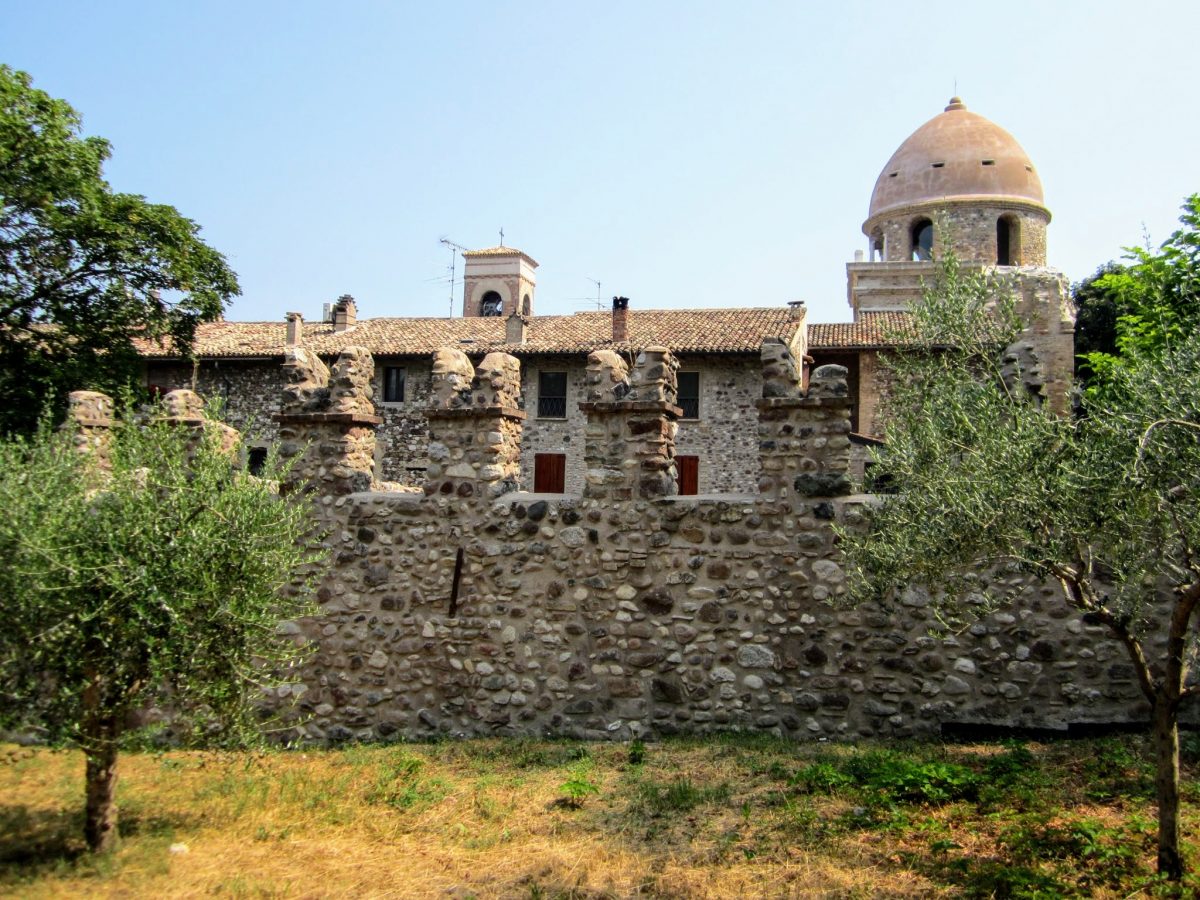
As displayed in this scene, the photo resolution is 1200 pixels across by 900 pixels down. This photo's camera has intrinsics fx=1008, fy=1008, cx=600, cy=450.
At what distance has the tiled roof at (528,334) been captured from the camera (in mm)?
29266

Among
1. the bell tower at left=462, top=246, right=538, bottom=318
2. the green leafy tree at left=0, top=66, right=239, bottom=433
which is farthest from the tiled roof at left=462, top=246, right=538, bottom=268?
the green leafy tree at left=0, top=66, right=239, bottom=433

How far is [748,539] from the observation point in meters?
8.91

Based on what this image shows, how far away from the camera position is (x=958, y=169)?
111 ft

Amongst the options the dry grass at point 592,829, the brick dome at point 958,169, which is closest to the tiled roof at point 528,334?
the brick dome at point 958,169

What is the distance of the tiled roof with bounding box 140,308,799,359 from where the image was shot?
96.0 feet

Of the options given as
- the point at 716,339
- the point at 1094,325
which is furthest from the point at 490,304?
the point at 1094,325

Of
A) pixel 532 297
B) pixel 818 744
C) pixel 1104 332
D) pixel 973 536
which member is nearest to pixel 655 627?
pixel 818 744

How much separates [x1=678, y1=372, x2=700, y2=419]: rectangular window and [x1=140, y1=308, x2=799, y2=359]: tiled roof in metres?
0.86

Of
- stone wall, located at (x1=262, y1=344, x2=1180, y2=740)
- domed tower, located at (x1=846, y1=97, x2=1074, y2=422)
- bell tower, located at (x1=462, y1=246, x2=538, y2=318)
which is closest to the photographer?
stone wall, located at (x1=262, y1=344, x2=1180, y2=740)

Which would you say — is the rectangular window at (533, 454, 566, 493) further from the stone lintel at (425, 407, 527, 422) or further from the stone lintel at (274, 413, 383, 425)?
the stone lintel at (425, 407, 527, 422)

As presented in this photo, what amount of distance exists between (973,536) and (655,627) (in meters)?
3.94

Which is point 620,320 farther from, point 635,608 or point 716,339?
point 635,608

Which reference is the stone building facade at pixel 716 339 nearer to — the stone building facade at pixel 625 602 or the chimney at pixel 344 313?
the chimney at pixel 344 313

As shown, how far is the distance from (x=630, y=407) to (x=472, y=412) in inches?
59.8
